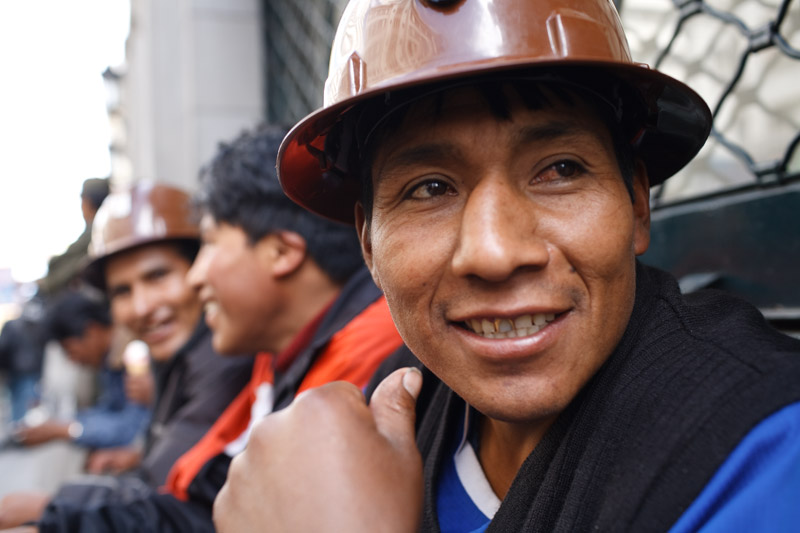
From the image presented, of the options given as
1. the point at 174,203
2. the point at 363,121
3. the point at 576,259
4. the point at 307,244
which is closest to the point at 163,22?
the point at 174,203

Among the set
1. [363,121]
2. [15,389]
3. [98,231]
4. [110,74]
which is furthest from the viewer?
[110,74]

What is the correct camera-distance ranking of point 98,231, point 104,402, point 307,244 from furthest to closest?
point 104,402
point 98,231
point 307,244

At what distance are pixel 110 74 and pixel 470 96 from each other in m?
13.8

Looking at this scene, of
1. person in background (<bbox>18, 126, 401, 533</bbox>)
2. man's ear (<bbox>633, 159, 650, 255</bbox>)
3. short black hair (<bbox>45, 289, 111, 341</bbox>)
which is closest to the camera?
man's ear (<bbox>633, 159, 650, 255</bbox>)

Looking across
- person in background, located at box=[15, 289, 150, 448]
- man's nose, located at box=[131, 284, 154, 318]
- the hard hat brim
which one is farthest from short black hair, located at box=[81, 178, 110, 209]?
the hard hat brim

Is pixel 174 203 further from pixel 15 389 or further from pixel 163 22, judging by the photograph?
pixel 15 389

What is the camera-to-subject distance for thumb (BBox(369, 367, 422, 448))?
1277 millimetres

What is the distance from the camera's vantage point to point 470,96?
1.14 meters

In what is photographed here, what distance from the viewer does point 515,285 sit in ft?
3.56

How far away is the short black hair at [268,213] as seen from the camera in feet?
8.43

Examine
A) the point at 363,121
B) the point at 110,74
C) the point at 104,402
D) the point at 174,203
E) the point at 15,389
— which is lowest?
the point at 15,389

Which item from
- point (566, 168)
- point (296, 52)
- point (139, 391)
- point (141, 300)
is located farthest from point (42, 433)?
point (566, 168)

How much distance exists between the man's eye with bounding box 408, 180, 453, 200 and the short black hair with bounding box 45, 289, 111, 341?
595cm

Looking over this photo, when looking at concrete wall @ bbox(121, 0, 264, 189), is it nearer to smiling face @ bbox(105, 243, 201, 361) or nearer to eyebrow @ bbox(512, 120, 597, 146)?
smiling face @ bbox(105, 243, 201, 361)
